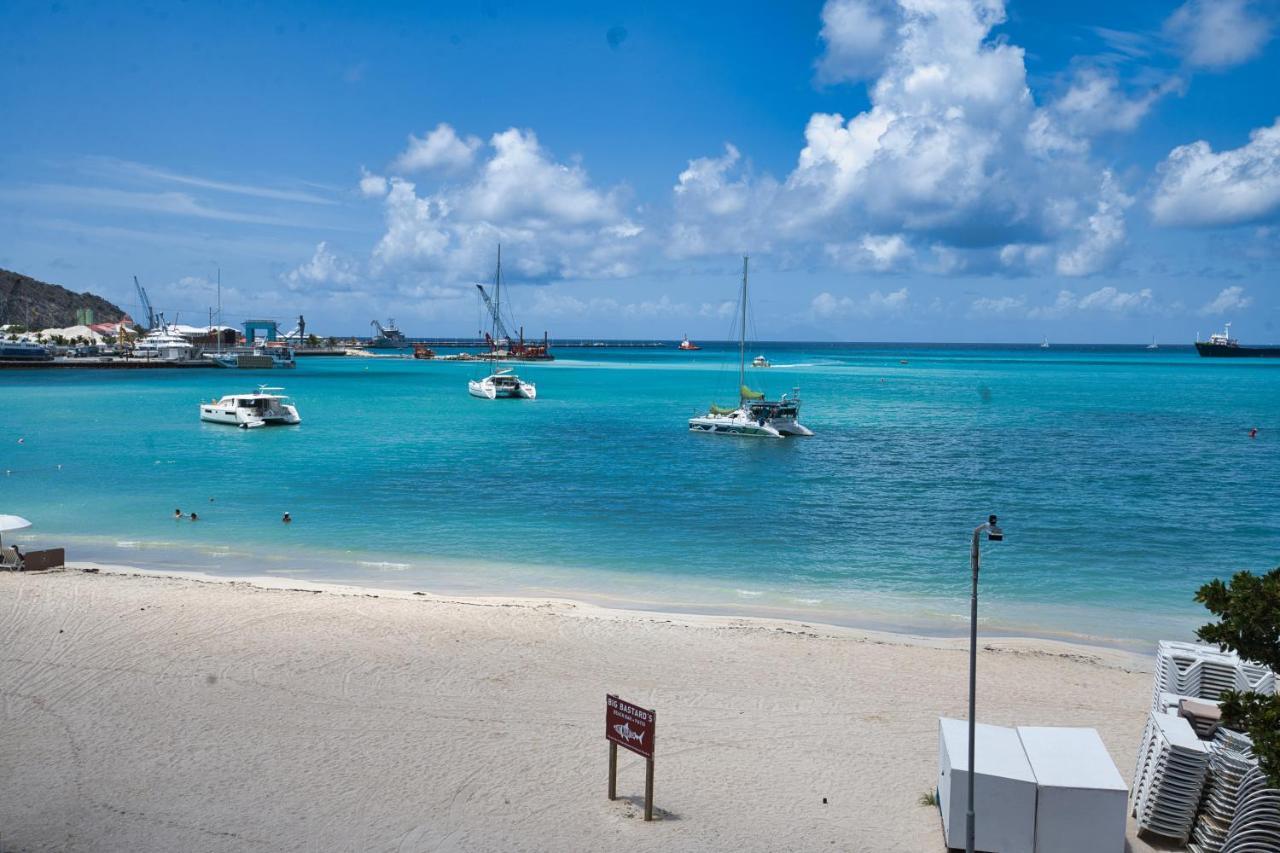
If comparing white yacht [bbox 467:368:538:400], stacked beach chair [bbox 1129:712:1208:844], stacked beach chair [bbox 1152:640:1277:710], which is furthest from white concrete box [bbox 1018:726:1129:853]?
white yacht [bbox 467:368:538:400]

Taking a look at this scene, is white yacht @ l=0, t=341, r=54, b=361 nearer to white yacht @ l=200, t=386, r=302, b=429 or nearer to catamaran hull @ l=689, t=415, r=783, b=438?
white yacht @ l=200, t=386, r=302, b=429

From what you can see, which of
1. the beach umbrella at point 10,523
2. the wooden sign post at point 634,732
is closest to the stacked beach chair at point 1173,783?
the wooden sign post at point 634,732

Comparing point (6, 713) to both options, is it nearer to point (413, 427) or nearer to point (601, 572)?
point (601, 572)

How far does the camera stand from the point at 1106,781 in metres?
10.9

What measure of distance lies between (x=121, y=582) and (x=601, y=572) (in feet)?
39.5

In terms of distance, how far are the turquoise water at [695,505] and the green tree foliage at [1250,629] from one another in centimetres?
1275

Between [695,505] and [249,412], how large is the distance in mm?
38570

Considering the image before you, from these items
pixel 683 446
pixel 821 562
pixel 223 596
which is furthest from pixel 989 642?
pixel 683 446

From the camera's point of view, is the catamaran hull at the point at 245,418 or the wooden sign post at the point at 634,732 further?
the catamaran hull at the point at 245,418

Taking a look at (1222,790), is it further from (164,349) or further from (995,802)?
(164,349)

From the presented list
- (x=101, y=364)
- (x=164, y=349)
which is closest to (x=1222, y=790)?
(x=101, y=364)

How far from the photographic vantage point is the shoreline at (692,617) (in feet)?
65.4

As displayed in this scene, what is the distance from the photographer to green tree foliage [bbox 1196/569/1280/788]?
Answer: 8.75 meters

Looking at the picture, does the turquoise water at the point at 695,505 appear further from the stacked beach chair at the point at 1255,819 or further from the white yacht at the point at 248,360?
the white yacht at the point at 248,360
